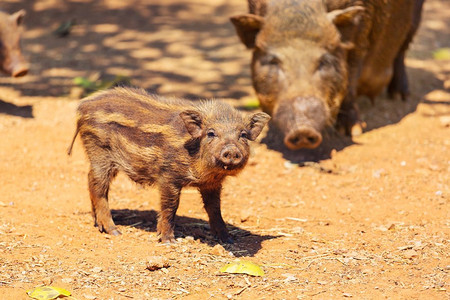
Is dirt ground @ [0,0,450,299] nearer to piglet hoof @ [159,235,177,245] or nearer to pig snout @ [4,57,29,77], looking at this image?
piglet hoof @ [159,235,177,245]

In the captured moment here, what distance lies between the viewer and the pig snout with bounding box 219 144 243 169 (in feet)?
14.1

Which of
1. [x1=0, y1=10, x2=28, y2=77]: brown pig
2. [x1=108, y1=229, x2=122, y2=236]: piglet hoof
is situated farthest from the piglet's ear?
[x1=0, y1=10, x2=28, y2=77]: brown pig

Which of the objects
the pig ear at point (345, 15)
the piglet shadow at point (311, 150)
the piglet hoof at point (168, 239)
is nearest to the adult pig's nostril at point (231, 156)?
the piglet hoof at point (168, 239)

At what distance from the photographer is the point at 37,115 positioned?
26.1 feet

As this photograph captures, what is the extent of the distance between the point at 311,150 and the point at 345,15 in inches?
60.9

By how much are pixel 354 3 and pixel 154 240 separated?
4051 mm

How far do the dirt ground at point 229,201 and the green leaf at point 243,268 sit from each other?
0.14 feet

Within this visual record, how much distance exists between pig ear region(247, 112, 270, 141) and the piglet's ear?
360 millimetres

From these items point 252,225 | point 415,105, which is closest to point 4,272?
point 252,225

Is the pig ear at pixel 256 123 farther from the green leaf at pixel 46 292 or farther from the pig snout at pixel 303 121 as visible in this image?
the pig snout at pixel 303 121

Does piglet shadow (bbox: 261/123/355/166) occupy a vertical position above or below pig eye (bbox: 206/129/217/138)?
below

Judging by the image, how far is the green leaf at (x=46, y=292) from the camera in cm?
374

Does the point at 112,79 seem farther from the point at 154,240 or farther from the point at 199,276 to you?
the point at 199,276

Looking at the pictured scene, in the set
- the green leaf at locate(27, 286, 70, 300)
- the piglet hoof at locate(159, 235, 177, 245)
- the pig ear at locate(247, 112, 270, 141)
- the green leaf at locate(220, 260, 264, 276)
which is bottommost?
the piglet hoof at locate(159, 235, 177, 245)
